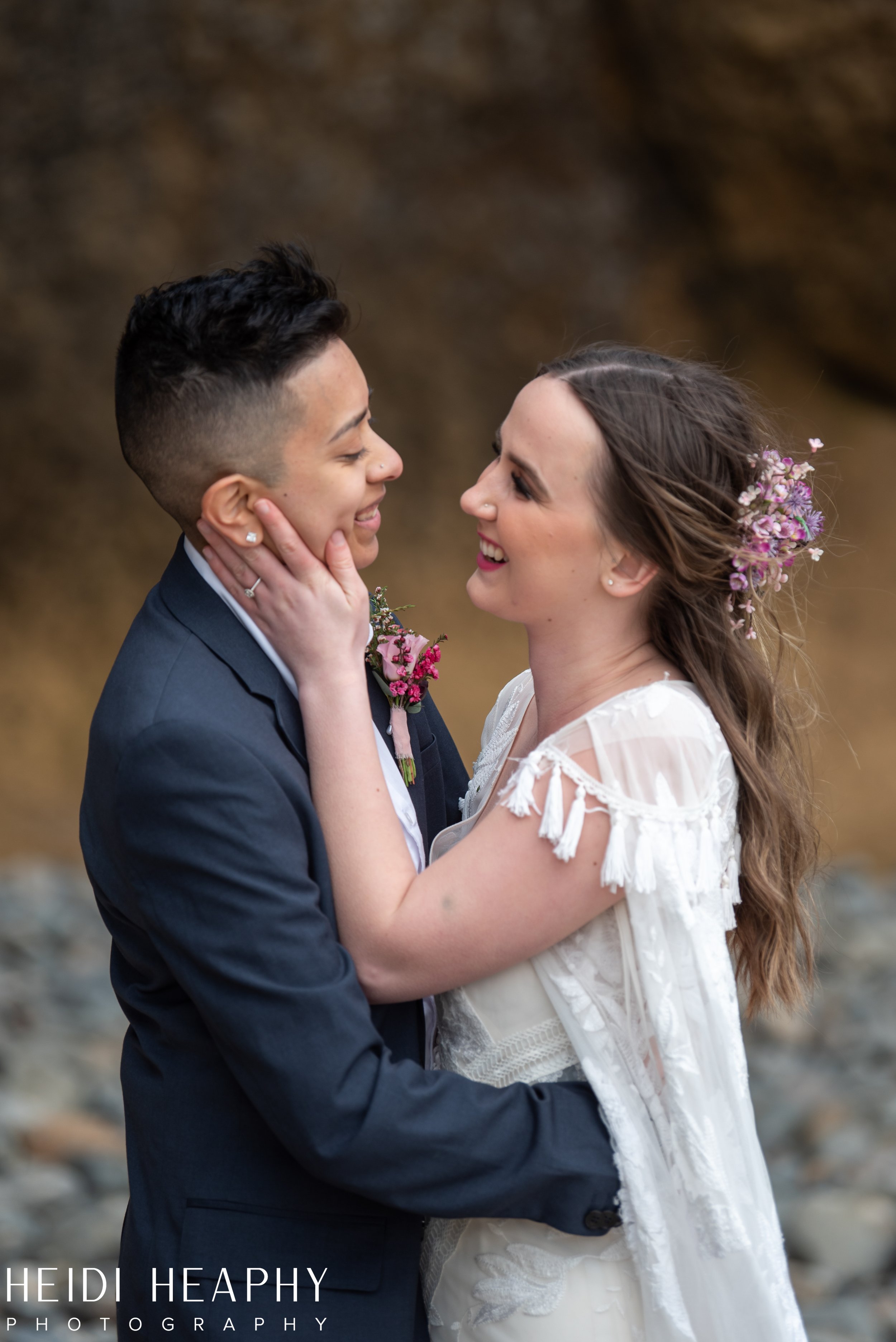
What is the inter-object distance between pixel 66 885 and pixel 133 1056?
18.9 ft

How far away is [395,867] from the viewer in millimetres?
1898

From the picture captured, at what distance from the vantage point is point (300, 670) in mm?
1959

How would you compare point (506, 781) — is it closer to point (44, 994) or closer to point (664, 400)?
point (664, 400)

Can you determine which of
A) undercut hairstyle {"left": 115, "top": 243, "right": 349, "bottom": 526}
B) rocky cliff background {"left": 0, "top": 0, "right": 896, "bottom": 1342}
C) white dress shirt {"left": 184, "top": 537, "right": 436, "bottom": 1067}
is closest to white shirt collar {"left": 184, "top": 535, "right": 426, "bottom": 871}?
white dress shirt {"left": 184, "top": 537, "right": 436, "bottom": 1067}

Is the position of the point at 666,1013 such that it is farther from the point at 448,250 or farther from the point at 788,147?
the point at 448,250

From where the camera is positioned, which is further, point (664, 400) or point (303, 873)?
point (664, 400)

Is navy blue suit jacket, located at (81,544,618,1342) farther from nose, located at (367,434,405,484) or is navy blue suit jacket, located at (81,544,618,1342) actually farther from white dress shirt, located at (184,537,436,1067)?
nose, located at (367,434,405,484)

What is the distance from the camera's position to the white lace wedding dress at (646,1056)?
75.0 inches

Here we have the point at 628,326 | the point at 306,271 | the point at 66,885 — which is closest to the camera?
the point at 306,271

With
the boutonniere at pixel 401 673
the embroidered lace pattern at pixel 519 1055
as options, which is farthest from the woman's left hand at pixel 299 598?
the embroidered lace pattern at pixel 519 1055

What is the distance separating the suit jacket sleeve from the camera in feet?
5.59

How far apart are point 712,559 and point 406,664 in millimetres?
567

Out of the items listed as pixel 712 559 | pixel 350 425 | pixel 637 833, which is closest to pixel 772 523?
pixel 712 559

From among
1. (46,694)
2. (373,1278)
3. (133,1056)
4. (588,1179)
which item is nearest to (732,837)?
(588,1179)
